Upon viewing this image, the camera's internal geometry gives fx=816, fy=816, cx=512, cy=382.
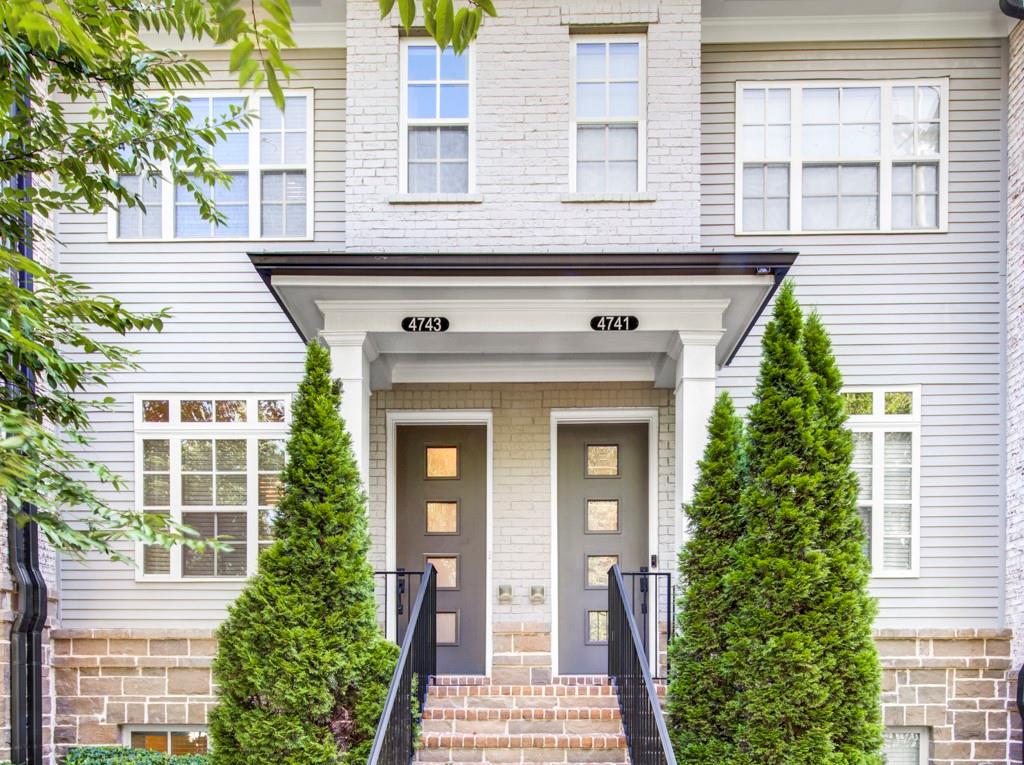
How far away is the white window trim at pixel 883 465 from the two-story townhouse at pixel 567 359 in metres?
0.02

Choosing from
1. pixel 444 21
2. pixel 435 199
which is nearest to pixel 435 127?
pixel 435 199

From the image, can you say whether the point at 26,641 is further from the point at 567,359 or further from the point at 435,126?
the point at 435,126

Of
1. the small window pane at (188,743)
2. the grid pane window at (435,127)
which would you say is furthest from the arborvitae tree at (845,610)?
the small window pane at (188,743)

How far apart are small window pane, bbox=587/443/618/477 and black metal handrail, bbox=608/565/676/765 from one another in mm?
1348

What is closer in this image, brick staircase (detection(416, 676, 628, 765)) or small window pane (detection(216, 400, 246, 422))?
brick staircase (detection(416, 676, 628, 765))

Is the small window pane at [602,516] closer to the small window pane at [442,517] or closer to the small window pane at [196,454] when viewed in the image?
the small window pane at [442,517]

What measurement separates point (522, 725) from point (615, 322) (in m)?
2.60

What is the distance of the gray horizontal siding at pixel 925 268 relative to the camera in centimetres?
671

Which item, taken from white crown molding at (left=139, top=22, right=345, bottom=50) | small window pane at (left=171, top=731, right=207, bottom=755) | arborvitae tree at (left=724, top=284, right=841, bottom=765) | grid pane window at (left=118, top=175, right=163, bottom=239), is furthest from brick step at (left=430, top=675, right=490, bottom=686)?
white crown molding at (left=139, top=22, right=345, bottom=50)

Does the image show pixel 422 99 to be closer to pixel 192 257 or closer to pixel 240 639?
pixel 192 257

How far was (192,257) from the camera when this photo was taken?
7000 mm

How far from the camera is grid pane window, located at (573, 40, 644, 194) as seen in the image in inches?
247

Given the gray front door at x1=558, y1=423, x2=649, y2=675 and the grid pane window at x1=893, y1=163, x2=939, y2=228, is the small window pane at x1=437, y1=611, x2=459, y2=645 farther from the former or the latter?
the grid pane window at x1=893, y1=163, x2=939, y2=228

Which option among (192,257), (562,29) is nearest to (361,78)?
(562,29)
